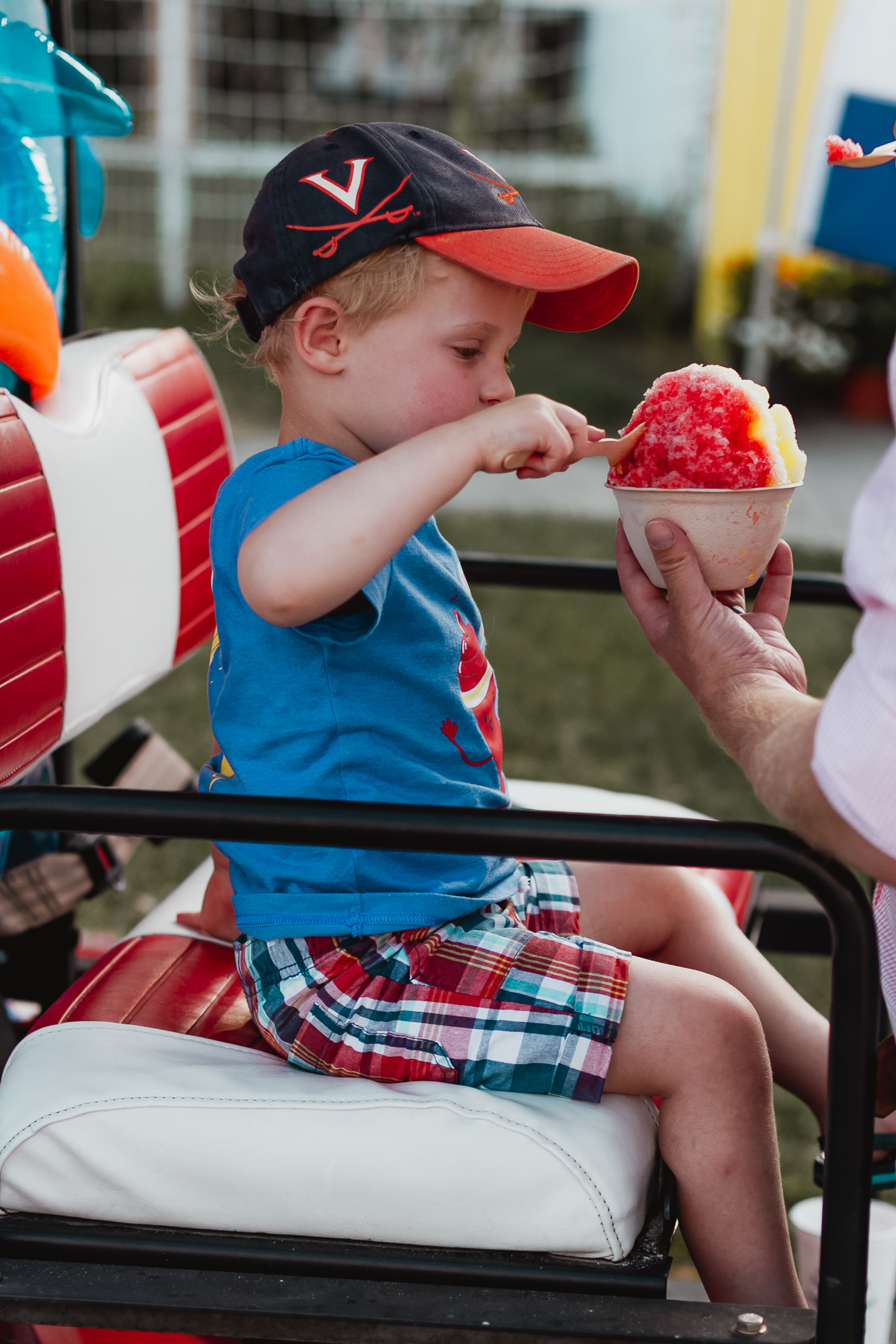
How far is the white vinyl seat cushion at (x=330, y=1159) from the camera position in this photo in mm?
1149

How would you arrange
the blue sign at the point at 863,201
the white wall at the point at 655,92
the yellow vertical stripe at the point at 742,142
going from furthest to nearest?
the white wall at the point at 655,92, the yellow vertical stripe at the point at 742,142, the blue sign at the point at 863,201

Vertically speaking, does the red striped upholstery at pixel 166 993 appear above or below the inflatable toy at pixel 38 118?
below

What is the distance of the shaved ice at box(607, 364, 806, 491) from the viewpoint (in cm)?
130

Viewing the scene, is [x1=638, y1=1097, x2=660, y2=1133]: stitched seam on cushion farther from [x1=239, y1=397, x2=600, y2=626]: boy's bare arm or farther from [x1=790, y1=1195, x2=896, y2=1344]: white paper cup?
[x1=239, y1=397, x2=600, y2=626]: boy's bare arm

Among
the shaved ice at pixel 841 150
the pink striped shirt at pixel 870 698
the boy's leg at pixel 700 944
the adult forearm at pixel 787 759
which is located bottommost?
the boy's leg at pixel 700 944

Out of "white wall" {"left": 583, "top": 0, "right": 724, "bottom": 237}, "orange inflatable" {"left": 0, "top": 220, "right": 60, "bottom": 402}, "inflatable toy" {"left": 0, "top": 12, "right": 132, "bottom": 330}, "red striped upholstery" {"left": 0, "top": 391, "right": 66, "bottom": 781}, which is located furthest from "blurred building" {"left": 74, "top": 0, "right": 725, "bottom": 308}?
"red striped upholstery" {"left": 0, "top": 391, "right": 66, "bottom": 781}

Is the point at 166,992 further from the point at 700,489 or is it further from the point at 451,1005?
the point at 700,489

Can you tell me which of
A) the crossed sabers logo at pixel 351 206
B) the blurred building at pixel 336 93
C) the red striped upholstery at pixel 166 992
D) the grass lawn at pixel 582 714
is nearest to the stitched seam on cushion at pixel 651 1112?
the red striped upholstery at pixel 166 992

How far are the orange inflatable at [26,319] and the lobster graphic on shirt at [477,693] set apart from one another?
23.3 inches

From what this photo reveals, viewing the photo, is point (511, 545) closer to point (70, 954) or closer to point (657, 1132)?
point (70, 954)

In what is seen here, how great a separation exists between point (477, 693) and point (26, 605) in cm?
50

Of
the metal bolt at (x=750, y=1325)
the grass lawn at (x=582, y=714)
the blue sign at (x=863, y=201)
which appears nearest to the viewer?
the metal bolt at (x=750, y=1325)

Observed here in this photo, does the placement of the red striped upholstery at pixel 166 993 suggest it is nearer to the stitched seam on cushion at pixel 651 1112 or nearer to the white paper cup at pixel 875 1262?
the stitched seam on cushion at pixel 651 1112

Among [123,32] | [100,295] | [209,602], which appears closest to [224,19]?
[123,32]
